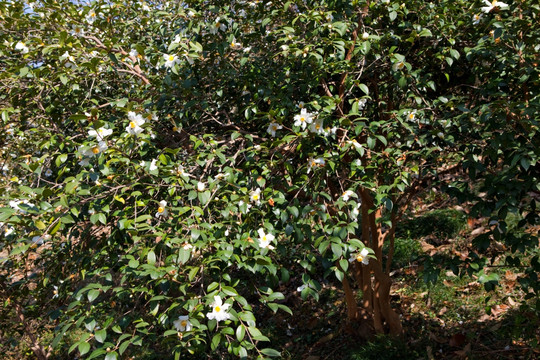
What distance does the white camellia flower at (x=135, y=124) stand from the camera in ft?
6.64

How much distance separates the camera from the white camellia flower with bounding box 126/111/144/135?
6.64 ft

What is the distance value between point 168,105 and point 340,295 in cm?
262

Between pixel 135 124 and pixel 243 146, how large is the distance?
624 millimetres

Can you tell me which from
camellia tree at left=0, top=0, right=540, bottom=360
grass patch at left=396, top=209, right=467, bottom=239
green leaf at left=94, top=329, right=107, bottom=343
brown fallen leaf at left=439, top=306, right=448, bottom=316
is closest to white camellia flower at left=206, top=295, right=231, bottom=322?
camellia tree at left=0, top=0, right=540, bottom=360

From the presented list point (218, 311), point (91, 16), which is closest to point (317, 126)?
point (218, 311)

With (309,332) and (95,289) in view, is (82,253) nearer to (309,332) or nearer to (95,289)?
(95,289)

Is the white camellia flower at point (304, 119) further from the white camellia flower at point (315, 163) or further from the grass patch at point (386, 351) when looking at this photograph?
the grass patch at point (386, 351)

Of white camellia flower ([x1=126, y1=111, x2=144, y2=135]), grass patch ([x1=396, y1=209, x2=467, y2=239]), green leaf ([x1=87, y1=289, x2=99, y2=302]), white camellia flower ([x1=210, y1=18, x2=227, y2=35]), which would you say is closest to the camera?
green leaf ([x1=87, y1=289, x2=99, y2=302])

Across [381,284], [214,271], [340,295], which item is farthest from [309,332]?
[214,271]

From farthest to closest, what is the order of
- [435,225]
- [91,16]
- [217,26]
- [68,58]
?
1. [435,225]
2. [91,16]
3. [217,26]
4. [68,58]

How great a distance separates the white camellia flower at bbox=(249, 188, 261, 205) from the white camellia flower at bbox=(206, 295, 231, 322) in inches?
17.9

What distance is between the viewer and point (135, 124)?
80.0 inches

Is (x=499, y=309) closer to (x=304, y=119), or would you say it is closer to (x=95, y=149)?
(x=304, y=119)

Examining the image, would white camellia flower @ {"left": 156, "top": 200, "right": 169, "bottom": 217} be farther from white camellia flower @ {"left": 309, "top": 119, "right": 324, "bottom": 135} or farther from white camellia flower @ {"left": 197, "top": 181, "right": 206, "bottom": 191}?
white camellia flower @ {"left": 309, "top": 119, "right": 324, "bottom": 135}
